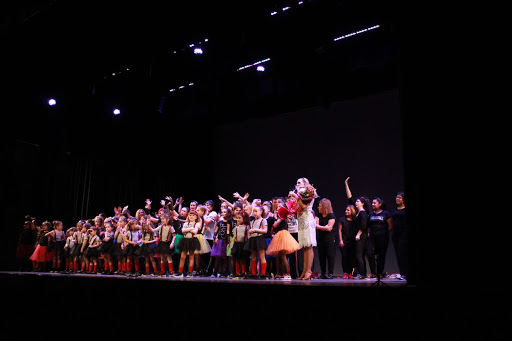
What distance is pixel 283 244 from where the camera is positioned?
5.91 m

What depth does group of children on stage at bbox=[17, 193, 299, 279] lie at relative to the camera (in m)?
6.74

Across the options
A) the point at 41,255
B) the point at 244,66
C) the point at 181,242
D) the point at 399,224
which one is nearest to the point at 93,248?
the point at 41,255

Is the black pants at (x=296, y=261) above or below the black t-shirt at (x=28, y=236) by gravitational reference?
below

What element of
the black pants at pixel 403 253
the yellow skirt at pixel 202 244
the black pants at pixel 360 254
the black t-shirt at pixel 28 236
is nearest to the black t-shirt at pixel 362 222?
the black pants at pixel 360 254

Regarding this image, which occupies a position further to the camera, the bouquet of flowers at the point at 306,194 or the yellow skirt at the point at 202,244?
the yellow skirt at the point at 202,244

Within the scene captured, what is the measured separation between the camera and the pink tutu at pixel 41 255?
10594mm

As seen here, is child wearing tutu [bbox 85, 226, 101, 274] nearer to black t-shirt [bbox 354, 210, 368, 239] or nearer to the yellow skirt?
the yellow skirt

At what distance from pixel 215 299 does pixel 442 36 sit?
2818 mm

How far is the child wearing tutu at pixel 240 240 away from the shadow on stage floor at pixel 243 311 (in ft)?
8.54

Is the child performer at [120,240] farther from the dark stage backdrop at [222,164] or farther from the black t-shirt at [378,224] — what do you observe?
the black t-shirt at [378,224]

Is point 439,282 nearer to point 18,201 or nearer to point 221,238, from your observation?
point 221,238

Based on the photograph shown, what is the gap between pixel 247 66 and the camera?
9.59 metres

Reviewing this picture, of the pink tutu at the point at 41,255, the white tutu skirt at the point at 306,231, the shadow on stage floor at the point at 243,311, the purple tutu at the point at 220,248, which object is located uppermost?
the white tutu skirt at the point at 306,231

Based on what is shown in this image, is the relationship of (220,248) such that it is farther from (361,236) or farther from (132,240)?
(361,236)
